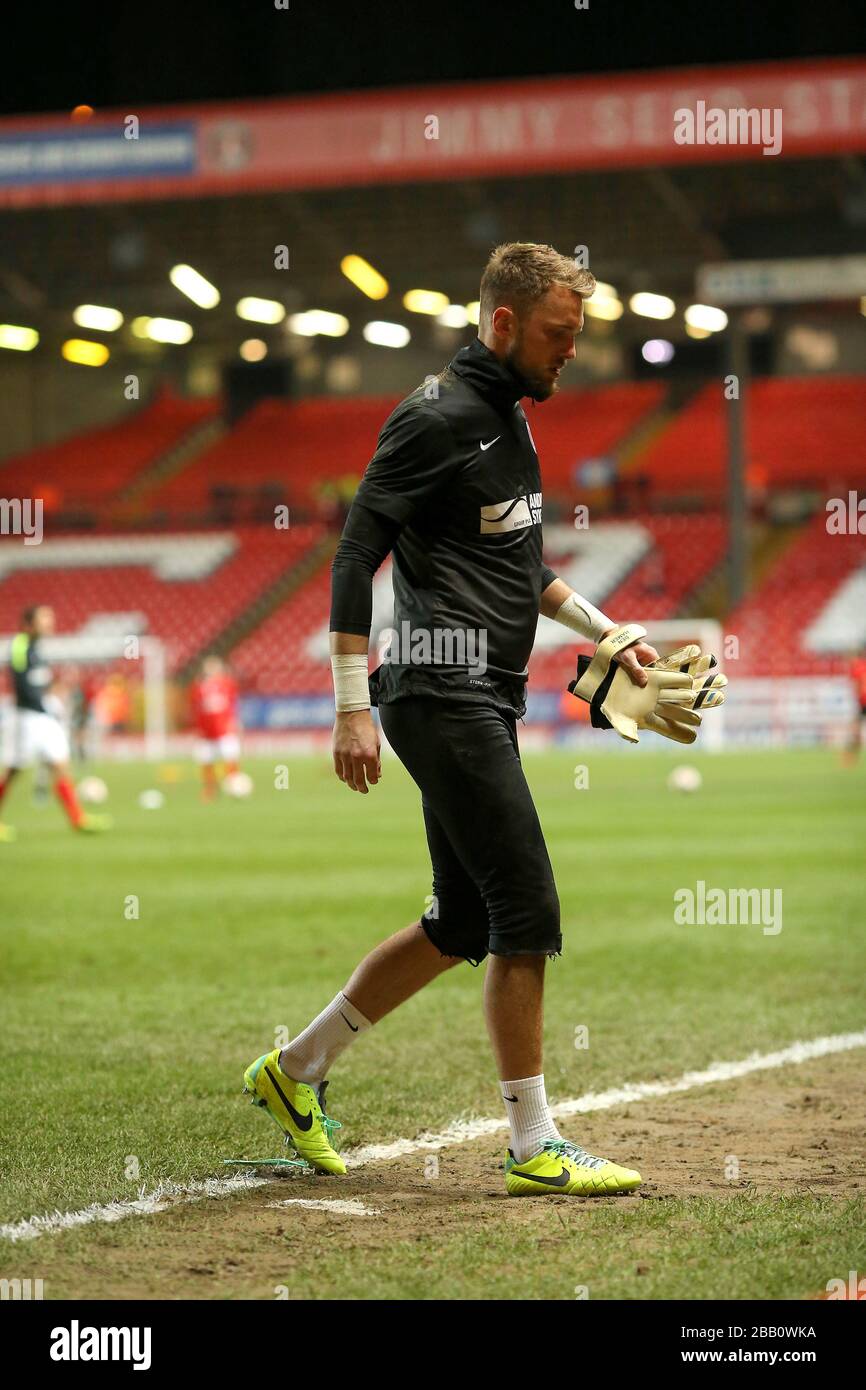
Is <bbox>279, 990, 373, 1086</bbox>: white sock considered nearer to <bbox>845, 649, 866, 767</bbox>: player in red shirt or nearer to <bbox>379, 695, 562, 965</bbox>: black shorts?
<bbox>379, 695, 562, 965</bbox>: black shorts

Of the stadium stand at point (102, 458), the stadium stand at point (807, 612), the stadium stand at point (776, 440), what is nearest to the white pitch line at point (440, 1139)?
the stadium stand at point (807, 612)

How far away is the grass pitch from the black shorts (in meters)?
0.74

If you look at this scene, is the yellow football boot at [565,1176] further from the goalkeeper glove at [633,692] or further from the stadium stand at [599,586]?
the stadium stand at [599,586]

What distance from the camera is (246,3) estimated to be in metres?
28.0

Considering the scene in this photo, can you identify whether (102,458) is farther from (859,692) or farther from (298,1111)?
(298,1111)

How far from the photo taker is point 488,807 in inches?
178

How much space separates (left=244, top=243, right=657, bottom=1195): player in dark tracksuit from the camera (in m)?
4.53

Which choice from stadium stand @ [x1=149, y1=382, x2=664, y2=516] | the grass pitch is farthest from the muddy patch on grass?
stadium stand @ [x1=149, y1=382, x2=664, y2=516]

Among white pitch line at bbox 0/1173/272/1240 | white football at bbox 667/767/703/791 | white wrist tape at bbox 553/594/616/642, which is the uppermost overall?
white wrist tape at bbox 553/594/616/642

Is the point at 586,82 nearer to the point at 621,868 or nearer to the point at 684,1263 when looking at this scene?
the point at 621,868

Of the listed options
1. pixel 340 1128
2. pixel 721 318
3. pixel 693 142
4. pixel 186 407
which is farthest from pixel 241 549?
pixel 340 1128

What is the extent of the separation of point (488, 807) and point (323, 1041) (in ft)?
3.20

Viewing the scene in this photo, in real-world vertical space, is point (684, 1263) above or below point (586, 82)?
below

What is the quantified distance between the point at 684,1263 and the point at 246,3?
2737cm
